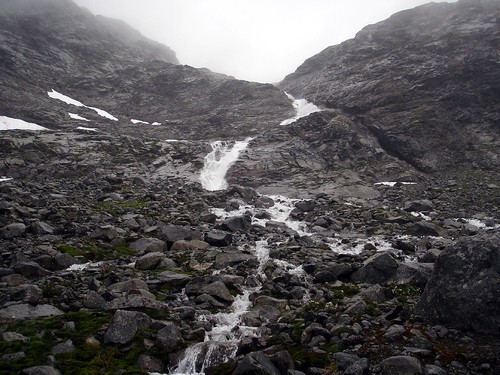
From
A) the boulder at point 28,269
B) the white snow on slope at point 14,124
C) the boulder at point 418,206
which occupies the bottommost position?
the boulder at point 418,206

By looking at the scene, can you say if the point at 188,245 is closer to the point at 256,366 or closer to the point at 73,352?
the point at 73,352

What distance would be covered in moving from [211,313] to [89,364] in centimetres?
527

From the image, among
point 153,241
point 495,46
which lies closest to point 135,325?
point 153,241

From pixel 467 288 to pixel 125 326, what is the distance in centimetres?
1162

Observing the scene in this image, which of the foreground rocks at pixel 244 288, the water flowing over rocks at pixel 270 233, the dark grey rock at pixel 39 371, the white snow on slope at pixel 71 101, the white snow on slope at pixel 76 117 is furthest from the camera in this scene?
the white snow on slope at pixel 71 101

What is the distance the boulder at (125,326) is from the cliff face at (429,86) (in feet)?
167

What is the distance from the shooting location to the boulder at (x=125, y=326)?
12.6 metres

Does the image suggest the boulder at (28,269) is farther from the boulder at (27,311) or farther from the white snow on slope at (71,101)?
the white snow on slope at (71,101)

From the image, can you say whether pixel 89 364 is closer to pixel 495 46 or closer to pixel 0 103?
pixel 0 103

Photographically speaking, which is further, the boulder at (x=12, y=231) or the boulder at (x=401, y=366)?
the boulder at (x=12, y=231)

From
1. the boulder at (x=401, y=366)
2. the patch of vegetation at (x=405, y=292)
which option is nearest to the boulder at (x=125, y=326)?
the boulder at (x=401, y=366)

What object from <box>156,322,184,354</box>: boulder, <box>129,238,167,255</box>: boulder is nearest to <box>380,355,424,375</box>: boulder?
<box>156,322,184,354</box>: boulder

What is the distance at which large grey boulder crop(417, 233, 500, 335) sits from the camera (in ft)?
38.4

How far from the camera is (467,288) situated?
12375 mm
